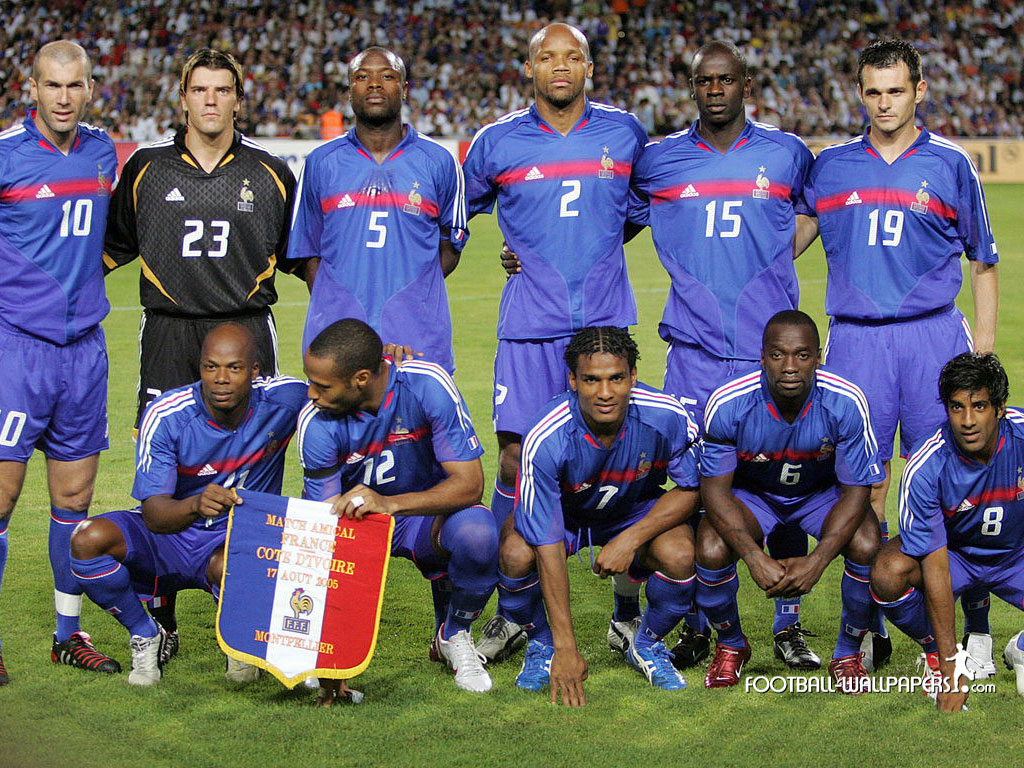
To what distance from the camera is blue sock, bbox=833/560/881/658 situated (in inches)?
185

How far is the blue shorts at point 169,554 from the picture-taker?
4824 mm

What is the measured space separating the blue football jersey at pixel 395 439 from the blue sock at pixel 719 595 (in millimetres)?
980

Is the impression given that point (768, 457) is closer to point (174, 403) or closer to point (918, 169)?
point (918, 169)

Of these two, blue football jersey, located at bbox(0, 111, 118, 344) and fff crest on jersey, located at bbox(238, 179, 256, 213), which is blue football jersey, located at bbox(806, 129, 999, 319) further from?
blue football jersey, located at bbox(0, 111, 118, 344)

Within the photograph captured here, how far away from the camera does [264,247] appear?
5293mm

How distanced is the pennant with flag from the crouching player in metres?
1.83

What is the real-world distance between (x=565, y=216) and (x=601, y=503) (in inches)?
48.6

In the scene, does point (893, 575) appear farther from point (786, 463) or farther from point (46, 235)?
point (46, 235)

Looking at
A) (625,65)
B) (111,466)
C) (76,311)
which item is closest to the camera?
(76,311)

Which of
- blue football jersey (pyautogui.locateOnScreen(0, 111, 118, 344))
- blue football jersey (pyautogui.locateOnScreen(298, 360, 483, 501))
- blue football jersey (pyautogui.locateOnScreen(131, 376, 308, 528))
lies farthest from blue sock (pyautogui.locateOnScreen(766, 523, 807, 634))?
blue football jersey (pyautogui.locateOnScreen(0, 111, 118, 344))

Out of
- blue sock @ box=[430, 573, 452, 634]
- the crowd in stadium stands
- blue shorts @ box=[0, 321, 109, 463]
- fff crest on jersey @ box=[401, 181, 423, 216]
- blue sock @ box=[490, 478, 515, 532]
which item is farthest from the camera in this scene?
the crowd in stadium stands

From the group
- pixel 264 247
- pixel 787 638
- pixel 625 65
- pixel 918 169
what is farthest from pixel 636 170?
pixel 625 65

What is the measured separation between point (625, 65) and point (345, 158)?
1068 inches

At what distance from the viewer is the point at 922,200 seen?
5148 millimetres
